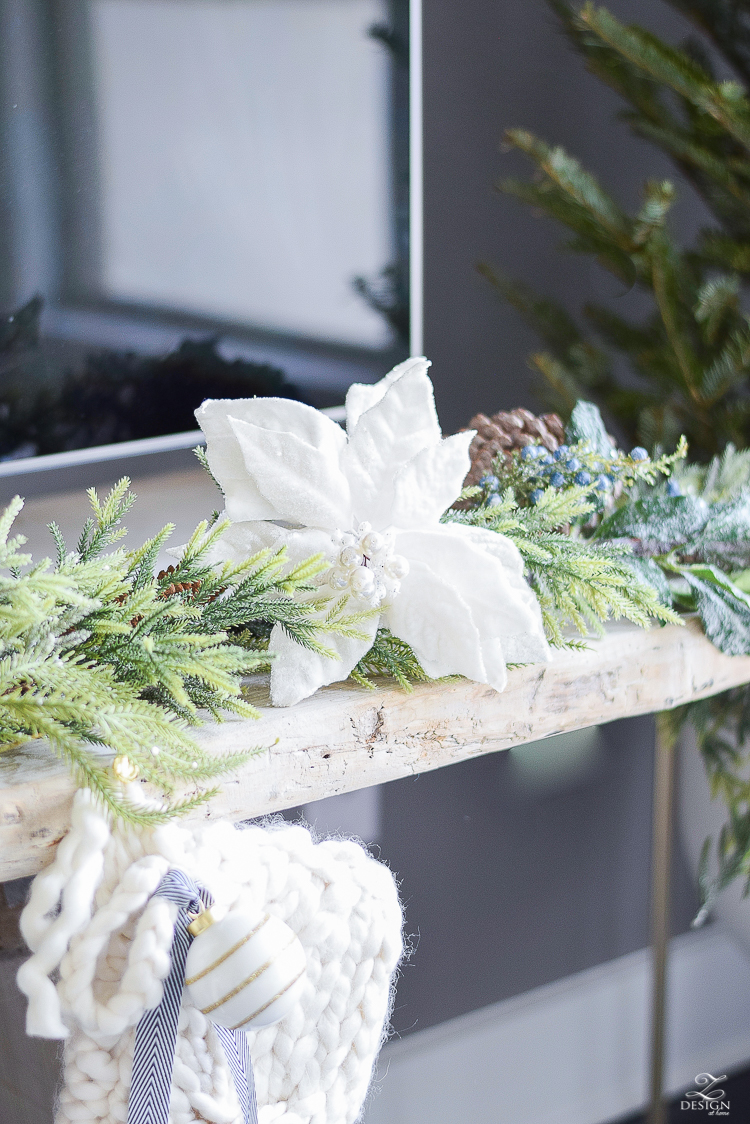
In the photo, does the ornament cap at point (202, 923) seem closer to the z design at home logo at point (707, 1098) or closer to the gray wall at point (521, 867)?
the gray wall at point (521, 867)

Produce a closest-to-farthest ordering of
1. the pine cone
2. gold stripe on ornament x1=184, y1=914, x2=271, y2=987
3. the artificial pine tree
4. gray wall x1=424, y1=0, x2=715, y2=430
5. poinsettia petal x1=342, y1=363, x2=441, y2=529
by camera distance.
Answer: gold stripe on ornament x1=184, y1=914, x2=271, y2=987
poinsettia petal x1=342, y1=363, x2=441, y2=529
the pine cone
the artificial pine tree
gray wall x1=424, y1=0, x2=715, y2=430

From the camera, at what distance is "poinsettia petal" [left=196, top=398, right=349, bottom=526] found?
415mm

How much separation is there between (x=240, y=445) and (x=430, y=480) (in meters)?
0.09

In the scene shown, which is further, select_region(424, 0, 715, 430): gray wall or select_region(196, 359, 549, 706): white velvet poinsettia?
select_region(424, 0, 715, 430): gray wall

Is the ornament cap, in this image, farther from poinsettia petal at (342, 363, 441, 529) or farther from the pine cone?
the pine cone

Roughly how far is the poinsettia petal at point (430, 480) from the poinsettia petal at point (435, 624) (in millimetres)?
23

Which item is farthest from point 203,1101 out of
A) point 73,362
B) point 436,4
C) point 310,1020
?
point 436,4

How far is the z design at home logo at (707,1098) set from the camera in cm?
62

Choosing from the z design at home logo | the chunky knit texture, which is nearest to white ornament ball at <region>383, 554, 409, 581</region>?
the chunky knit texture

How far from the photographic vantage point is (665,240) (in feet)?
3.21

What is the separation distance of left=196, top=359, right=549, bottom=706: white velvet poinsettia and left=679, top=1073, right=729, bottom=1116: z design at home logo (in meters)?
0.39

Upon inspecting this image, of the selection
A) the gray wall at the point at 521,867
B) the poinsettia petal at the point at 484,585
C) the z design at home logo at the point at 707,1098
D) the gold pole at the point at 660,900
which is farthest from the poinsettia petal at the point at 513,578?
the z design at home logo at the point at 707,1098

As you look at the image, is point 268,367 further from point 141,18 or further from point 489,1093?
point 489,1093

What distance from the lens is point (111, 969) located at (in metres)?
0.34
